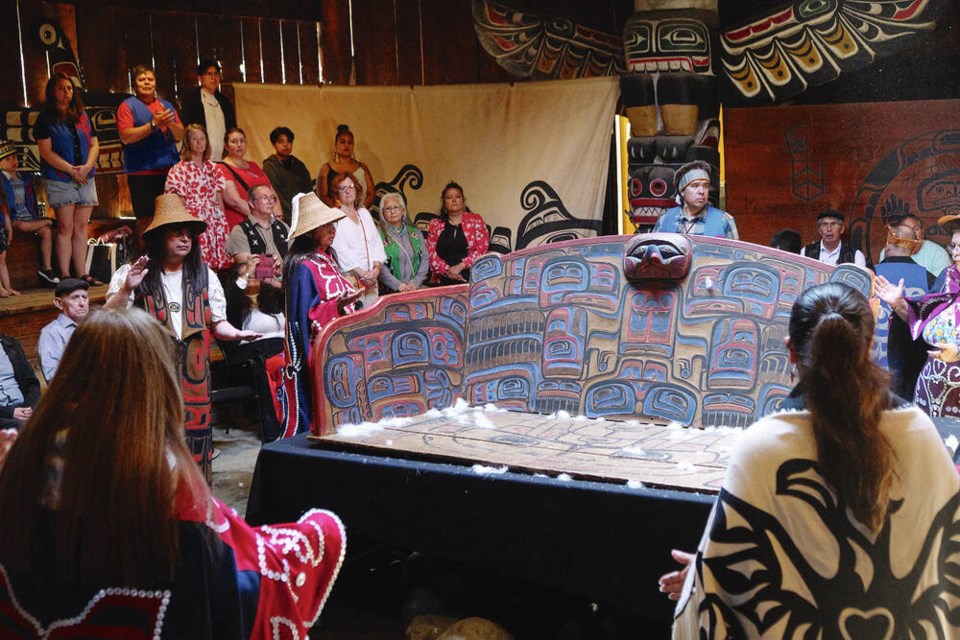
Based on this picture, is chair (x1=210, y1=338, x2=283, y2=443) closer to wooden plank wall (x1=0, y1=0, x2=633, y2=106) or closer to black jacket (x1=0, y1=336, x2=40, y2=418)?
black jacket (x1=0, y1=336, x2=40, y2=418)

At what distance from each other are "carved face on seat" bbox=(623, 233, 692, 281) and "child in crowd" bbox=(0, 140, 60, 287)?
216 inches

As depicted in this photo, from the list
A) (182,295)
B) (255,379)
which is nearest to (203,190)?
(255,379)

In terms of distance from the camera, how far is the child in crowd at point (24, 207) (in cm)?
777

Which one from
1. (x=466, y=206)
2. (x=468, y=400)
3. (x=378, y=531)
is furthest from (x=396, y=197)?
(x=378, y=531)

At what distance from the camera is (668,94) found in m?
6.84

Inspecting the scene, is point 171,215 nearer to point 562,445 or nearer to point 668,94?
point 562,445

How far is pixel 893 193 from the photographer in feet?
25.8

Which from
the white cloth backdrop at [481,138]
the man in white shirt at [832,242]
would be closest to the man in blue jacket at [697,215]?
the man in white shirt at [832,242]

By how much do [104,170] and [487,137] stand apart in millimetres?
3228

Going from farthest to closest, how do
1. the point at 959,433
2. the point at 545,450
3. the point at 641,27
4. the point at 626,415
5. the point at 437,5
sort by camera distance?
the point at 437,5 → the point at 641,27 → the point at 626,415 → the point at 545,450 → the point at 959,433

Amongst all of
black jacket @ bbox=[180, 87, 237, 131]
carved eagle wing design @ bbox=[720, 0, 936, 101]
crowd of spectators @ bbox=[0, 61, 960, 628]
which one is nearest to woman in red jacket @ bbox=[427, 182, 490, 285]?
crowd of spectators @ bbox=[0, 61, 960, 628]

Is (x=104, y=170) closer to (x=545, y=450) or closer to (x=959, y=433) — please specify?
(x=545, y=450)

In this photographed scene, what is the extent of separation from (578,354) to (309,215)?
1.40m

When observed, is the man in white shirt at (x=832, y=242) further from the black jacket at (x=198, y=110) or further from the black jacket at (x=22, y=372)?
the black jacket at (x=198, y=110)
